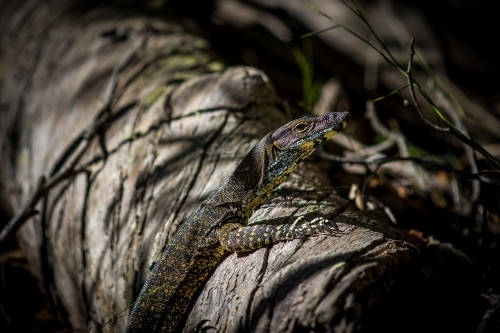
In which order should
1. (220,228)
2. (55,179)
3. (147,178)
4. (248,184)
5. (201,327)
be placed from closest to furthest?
(201,327), (220,228), (248,184), (147,178), (55,179)

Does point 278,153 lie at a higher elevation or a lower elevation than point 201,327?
higher

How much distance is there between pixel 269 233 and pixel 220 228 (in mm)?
571

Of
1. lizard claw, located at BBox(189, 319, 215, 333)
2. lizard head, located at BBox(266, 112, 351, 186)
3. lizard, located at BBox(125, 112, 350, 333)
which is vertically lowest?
lizard claw, located at BBox(189, 319, 215, 333)

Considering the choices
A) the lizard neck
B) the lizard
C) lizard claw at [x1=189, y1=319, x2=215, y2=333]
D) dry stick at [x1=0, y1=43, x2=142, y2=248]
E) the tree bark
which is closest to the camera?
the tree bark

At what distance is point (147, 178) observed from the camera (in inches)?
144

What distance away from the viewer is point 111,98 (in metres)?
4.52

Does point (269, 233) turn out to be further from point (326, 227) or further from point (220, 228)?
point (220, 228)

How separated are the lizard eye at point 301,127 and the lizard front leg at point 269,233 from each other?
798mm

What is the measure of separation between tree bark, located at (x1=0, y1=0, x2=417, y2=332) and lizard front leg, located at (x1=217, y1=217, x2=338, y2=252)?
0.06 m

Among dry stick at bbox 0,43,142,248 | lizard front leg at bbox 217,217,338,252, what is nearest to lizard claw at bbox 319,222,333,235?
lizard front leg at bbox 217,217,338,252

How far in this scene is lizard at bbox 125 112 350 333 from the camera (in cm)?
310

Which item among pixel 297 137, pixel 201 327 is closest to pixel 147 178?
pixel 297 137

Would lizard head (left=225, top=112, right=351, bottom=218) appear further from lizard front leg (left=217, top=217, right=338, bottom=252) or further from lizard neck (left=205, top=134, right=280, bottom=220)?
lizard front leg (left=217, top=217, right=338, bottom=252)

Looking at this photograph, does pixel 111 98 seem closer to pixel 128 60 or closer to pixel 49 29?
pixel 128 60
